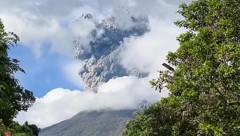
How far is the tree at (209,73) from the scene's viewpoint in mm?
25906

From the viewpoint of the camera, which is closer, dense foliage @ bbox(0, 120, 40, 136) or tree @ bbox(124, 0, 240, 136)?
dense foliage @ bbox(0, 120, 40, 136)

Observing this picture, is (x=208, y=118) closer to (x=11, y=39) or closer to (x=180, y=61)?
(x=180, y=61)

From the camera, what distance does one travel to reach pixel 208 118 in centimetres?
2742

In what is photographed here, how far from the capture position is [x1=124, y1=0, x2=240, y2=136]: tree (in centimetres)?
2591

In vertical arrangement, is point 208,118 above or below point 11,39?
below

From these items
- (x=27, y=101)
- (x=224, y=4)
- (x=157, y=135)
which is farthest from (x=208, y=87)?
(x=27, y=101)

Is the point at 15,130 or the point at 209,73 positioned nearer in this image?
the point at 209,73

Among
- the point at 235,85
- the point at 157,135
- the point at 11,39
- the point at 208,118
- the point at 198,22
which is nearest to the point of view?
the point at 235,85

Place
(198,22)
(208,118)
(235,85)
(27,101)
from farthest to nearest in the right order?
(27,101) → (198,22) → (208,118) → (235,85)

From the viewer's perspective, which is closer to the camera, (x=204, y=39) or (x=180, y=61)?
(x=204, y=39)

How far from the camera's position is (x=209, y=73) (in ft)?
84.9

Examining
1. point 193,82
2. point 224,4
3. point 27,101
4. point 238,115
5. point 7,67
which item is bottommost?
point 238,115

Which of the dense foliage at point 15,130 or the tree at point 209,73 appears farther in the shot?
the tree at point 209,73

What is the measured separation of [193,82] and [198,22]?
676 centimetres
